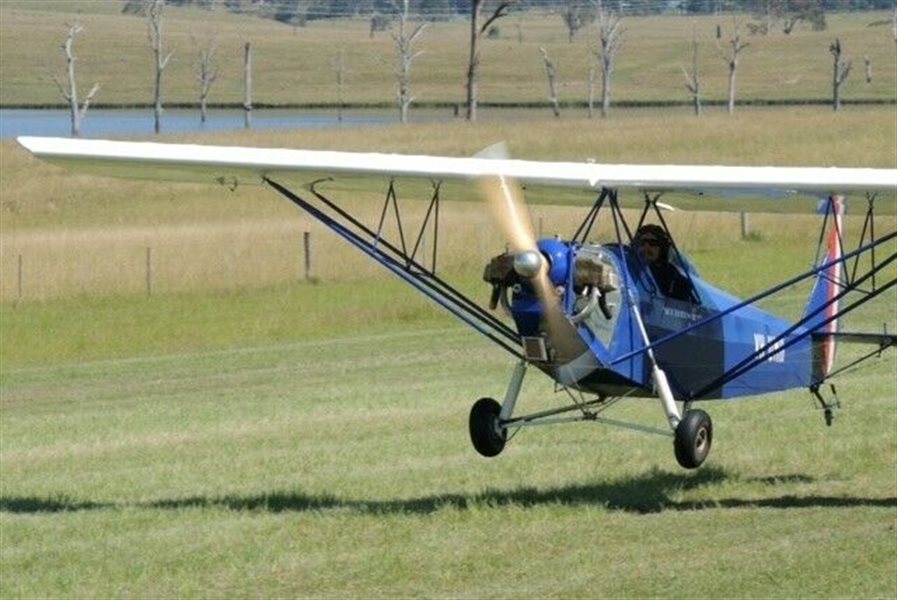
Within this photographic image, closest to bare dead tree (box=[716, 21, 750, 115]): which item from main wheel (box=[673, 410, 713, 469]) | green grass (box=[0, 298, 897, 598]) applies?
green grass (box=[0, 298, 897, 598])

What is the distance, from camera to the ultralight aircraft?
12414 mm

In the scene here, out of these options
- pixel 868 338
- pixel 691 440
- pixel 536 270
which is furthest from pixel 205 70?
pixel 536 270

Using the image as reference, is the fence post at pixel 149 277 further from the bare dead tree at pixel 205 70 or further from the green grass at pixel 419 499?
the bare dead tree at pixel 205 70

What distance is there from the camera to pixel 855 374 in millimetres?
20312

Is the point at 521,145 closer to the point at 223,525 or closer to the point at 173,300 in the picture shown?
the point at 173,300

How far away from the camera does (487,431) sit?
13.6 m

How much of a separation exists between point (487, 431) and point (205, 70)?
312 feet

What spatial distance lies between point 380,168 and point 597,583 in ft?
13.9

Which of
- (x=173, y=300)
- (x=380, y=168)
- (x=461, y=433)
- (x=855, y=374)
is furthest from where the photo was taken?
(x=173, y=300)

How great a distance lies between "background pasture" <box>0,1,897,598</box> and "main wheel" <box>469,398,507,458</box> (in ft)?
1.18

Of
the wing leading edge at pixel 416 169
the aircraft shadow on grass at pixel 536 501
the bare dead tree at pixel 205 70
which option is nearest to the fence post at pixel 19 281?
the wing leading edge at pixel 416 169

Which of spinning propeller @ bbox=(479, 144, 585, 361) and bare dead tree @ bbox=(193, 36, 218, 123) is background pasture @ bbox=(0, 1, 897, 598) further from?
bare dead tree @ bbox=(193, 36, 218, 123)

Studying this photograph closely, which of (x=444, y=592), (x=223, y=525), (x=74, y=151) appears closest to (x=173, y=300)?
(x=74, y=151)

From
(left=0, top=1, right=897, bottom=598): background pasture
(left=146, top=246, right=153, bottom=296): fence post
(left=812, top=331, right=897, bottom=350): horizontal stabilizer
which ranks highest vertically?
(left=812, top=331, right=897, bottom=350): horizontal stabilizer
